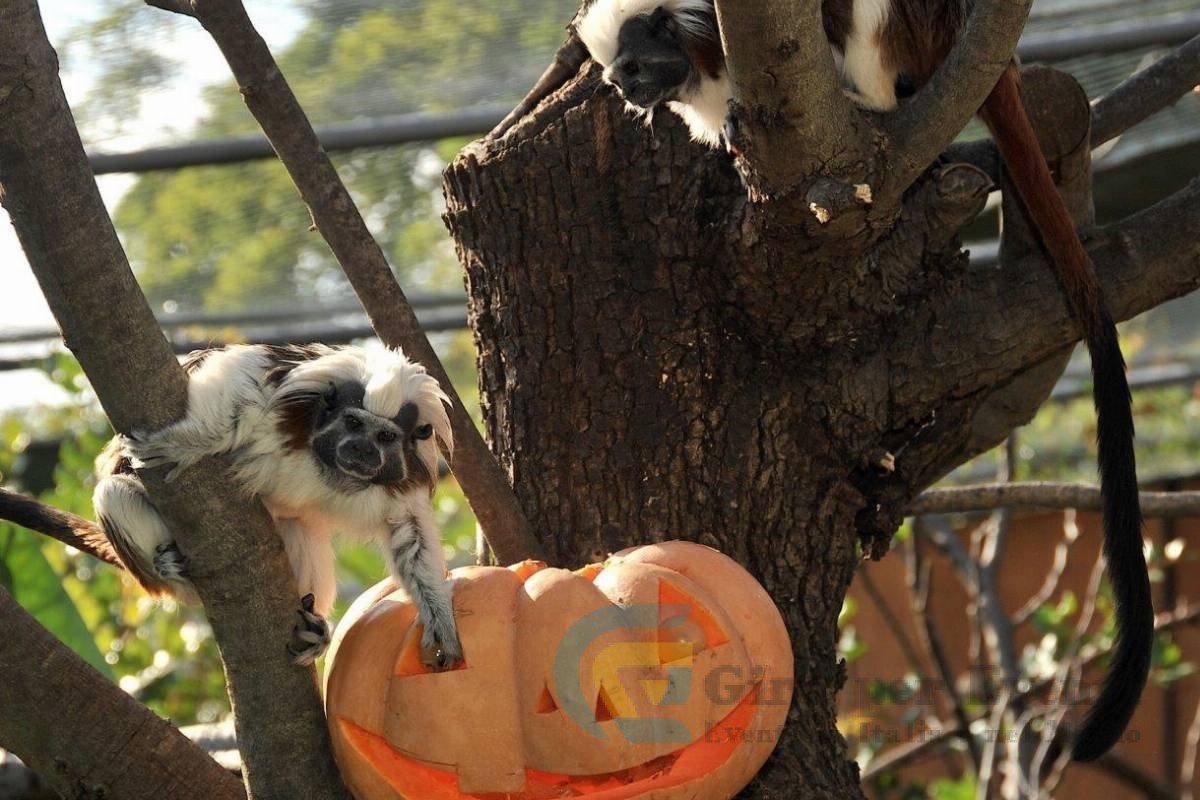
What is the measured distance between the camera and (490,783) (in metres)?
1.88

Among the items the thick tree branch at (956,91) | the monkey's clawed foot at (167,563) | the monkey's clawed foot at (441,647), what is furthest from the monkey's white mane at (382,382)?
the thick tree branch at (956,91)

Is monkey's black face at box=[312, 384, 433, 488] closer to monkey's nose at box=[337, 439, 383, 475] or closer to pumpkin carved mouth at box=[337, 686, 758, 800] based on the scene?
monkey's nose at box=[337, 439, 383, 475]

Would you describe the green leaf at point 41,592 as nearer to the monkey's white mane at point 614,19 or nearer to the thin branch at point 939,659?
Answer: the monkey's white mane at point 614,19

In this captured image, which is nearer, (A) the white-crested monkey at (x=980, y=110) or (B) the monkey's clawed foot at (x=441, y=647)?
(B) the monkey's clawed foot at (x=441, y=647)

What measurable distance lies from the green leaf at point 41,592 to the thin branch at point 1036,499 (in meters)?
2.02

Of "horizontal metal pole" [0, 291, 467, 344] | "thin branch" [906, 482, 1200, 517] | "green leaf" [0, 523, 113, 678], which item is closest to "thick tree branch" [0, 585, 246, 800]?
"green leaf" [0, 523, 113, 678]

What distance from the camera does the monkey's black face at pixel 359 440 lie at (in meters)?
2.38

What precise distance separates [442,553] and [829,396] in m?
0.76

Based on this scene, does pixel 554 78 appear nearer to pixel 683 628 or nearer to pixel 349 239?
pixel 349 239

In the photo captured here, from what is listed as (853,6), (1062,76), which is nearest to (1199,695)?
(1062,76)

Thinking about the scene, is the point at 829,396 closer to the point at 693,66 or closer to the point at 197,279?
the point at 693,66

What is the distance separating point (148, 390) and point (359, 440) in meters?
0.67

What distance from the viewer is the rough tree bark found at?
7.20 feet

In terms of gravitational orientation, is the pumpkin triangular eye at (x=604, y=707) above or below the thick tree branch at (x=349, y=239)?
below
